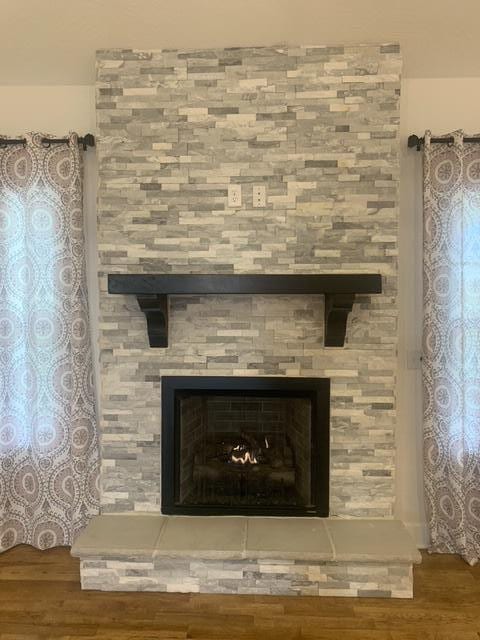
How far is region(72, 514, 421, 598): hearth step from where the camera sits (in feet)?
6.95

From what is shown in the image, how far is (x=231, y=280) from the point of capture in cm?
218

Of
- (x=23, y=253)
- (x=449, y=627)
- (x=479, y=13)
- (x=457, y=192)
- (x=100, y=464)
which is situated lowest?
(x=449, y=627)

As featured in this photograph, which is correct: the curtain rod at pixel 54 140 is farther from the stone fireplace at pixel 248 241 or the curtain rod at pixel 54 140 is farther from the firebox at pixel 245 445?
the firebox at pixel 245 445

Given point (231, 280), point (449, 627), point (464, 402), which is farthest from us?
point (464, 402)

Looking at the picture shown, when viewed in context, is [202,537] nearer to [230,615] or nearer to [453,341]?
[230,615]

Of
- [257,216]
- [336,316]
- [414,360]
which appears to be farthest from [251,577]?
[257,216]

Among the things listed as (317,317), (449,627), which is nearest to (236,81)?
(317,317)

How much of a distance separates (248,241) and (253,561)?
1.51 metres

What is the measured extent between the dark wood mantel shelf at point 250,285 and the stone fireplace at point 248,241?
11cm

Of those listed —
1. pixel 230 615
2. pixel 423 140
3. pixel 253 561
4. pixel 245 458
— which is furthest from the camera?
pixel 245 458

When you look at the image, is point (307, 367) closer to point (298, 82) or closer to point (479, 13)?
point (298, 82)

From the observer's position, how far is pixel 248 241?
238cm

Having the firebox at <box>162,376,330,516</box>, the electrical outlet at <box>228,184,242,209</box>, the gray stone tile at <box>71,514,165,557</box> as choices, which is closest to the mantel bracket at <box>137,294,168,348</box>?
the firebox at <box>162,376,330,516</box>

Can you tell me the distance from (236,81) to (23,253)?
1428 mm
